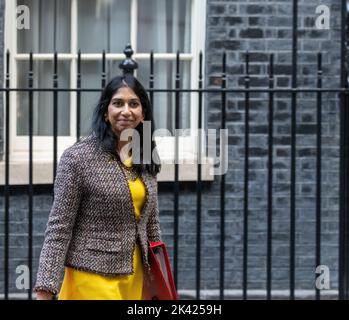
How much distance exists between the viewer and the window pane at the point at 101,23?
24.1 feet

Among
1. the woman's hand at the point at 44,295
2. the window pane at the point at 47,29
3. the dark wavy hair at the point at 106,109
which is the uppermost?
the window pane at the point at 47,29

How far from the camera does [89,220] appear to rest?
4.14 m

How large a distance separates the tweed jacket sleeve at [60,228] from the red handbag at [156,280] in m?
0.45

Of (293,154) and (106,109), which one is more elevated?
(106,109)

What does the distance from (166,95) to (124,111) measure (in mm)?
3125

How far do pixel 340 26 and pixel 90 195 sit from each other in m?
3.72

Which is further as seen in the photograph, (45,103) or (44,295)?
(45,103)

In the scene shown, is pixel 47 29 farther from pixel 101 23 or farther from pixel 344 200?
pixel 344 200

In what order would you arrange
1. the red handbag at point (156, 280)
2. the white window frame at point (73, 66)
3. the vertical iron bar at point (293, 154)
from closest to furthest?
1. the red handbag at point (156, 280)
2. the vertical iron bar at point (293, 154)
3. the white window frame at point (73, 66)

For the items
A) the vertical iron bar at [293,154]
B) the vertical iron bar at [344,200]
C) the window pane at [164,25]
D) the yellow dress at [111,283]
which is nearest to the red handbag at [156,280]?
the yellow dress at [111,283]

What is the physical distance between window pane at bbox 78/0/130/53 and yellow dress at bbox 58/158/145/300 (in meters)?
3.21

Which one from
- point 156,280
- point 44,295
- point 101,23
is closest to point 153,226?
point 156,280

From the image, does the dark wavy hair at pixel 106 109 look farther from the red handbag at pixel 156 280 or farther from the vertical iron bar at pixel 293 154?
the vertical iron bar at pixel 293 154
